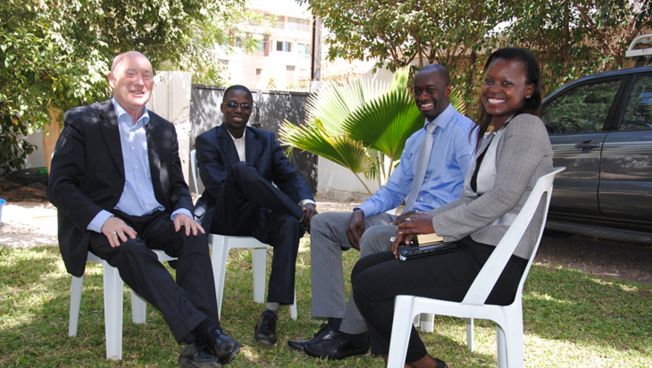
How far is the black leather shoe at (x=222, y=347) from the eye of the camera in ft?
9.05

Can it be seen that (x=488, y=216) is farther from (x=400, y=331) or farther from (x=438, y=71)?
(x=438, y=71)

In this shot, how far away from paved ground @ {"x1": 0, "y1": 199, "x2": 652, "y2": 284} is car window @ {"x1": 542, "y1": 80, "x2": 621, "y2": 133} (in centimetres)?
130

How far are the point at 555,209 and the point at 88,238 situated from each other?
14.1 feet

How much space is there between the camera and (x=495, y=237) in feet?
7.97

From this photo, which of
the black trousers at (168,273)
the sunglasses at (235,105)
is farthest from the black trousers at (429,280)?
the sunglasses at (235,105)

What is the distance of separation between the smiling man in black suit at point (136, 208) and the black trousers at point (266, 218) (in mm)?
312

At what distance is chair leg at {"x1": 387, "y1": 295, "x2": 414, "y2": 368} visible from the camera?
2.43m

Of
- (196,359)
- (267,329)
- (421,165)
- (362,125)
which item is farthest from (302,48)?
(196,359)

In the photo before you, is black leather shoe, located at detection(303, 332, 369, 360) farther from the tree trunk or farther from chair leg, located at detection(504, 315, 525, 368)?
the tree trunk

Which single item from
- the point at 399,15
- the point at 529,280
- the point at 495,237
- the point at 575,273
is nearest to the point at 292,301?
the point at 495,237

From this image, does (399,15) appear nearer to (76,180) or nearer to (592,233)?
(592,233)

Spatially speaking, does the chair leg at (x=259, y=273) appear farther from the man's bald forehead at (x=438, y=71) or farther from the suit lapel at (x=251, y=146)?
the man's bald forehead at (x=438, y=71)

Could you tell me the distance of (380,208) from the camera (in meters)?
3.48

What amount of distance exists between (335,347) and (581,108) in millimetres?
3763
